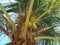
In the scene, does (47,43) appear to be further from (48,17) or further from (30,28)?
(30,28)

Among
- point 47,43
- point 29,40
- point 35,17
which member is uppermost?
point 35,17

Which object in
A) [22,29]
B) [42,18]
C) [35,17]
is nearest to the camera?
[22,29]

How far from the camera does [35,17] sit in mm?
2014

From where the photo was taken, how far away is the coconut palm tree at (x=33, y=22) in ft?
5.88

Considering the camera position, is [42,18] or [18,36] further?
[42,18]

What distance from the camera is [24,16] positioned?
1890 millimetres

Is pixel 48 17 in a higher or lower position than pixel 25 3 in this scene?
lower

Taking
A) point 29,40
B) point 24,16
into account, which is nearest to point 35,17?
point 24,16

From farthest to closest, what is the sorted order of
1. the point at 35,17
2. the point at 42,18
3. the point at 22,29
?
the point at 42,18 < the point at 35,17 < the point at 22,29

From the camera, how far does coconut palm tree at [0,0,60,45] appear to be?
5.88 feet

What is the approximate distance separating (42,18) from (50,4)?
22 cm

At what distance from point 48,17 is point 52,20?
55mm

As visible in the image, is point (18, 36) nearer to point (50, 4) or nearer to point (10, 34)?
point (10, 34)

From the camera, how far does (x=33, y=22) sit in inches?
74.2
